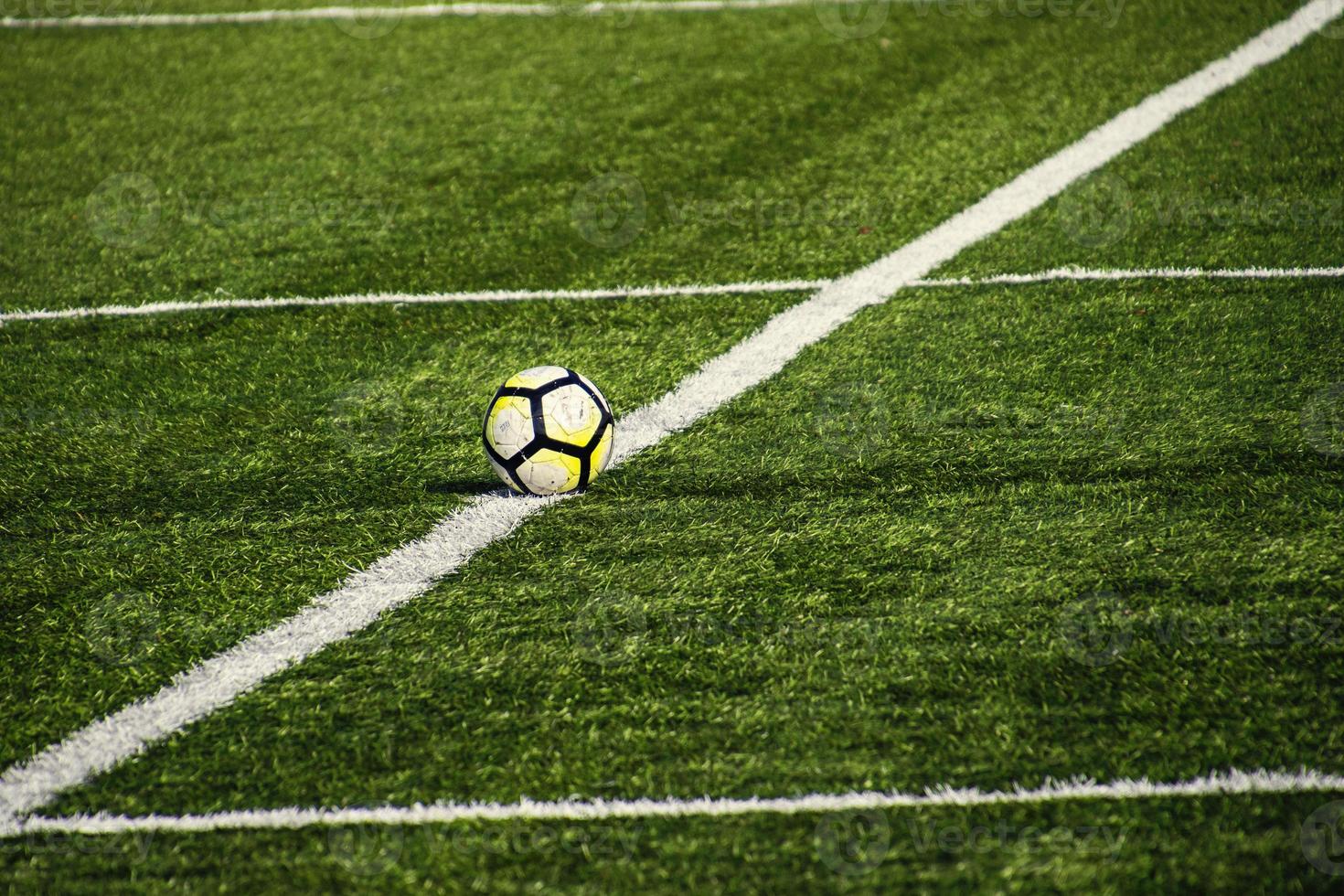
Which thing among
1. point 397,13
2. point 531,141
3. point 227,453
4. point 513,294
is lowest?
point 227,453

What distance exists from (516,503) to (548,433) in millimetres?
258

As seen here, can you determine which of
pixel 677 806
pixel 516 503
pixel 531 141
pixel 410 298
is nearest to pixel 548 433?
pixel 516 503

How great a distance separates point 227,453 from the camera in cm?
364

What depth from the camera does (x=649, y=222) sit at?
5.23 meters

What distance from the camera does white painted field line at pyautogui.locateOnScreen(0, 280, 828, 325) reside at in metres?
A: 4.59

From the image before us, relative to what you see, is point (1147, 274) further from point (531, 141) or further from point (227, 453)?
point (227, 453)

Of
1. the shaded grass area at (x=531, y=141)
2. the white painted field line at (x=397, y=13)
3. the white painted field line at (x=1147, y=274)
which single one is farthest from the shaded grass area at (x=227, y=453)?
the white painted field line at (x=397, y=13)

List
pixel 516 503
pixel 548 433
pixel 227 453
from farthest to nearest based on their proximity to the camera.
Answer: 1. pixel 227 453
2. pixel 516 503
3. pixel 548 433

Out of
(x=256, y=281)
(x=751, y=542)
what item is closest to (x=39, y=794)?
(x=751, y=542)

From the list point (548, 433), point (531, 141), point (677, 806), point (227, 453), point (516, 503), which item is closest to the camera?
point (677, 806)

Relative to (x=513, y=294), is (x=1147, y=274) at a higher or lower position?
lower

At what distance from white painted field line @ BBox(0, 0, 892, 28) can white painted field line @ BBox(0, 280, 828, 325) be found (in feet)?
13.0

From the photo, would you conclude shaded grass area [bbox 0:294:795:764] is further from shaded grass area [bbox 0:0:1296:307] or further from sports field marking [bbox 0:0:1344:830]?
shaded grass area [bbox 0:0:1296:307]

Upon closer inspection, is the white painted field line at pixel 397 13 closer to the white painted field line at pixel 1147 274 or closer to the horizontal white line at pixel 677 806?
the white painted field line at pixel 1147 274
